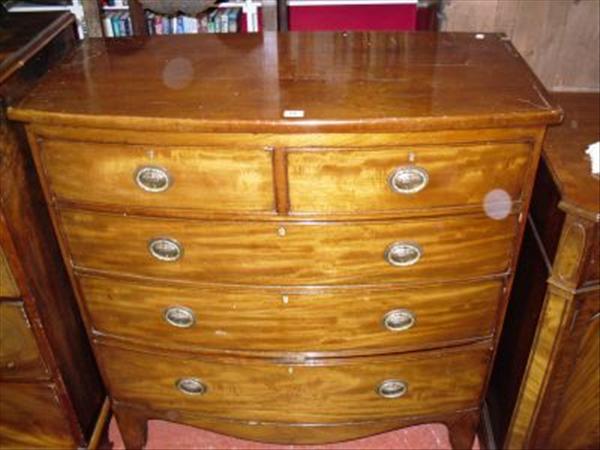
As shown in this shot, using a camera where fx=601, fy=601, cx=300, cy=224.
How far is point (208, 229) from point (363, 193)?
33 centimetres

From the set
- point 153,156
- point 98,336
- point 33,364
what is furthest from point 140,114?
point 33,364

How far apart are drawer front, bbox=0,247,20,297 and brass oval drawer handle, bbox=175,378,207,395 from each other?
450 mm

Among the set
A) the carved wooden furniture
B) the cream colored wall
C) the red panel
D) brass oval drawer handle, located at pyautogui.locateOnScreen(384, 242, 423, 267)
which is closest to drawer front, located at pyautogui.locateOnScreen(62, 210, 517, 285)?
brass oval drawer handle, located at pyautogui.locateOnScreen(384, 242, 423, 267)

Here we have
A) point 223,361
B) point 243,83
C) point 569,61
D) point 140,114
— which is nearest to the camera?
point 140,114

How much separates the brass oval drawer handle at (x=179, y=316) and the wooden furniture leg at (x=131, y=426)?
388 mm

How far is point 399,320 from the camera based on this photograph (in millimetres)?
1379

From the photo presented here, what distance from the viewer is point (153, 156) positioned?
1157 millimetres

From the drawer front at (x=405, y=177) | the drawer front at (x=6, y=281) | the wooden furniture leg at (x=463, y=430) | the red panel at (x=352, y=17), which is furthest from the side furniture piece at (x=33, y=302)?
the red panel at (x=352, y=17)

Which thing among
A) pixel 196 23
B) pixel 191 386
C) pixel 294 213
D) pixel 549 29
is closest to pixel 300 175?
pixel 294 213

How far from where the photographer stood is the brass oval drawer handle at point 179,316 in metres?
1.39

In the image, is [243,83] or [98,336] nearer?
[243,83]

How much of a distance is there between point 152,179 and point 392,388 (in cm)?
79

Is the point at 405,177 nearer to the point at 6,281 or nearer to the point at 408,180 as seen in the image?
the point at 408,180

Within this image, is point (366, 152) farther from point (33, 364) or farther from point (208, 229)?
point (33, 364)
